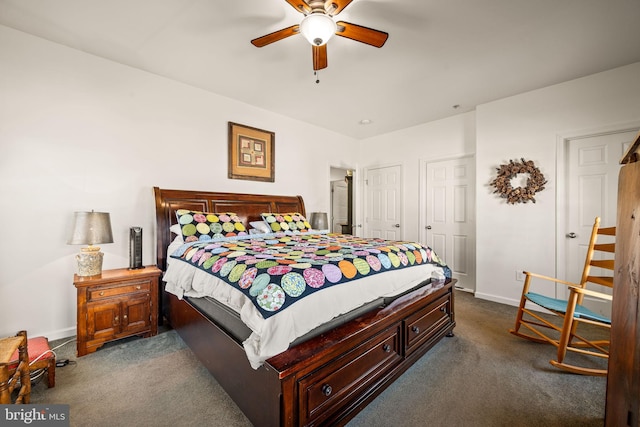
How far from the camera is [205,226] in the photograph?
2721mm

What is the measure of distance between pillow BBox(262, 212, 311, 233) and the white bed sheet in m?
1.30

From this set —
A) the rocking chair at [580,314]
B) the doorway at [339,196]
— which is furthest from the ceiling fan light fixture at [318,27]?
the doorway at [339,196]

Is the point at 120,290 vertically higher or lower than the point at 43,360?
higher

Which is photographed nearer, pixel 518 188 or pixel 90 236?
pixel 90 236

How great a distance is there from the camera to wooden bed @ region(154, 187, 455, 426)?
1224 mm

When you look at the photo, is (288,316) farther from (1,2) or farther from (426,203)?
(426,203)

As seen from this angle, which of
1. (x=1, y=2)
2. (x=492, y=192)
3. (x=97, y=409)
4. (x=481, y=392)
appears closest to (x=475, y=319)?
(x=481, y=392)

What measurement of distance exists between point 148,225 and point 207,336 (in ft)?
5.73

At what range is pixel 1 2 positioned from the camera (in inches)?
76.4

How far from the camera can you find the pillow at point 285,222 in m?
3.36

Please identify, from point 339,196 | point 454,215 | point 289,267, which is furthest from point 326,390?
point 339,196

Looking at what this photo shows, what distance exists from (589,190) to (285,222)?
3623 millimetres

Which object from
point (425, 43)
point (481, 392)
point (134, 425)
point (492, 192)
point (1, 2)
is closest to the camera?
point (134, 425)

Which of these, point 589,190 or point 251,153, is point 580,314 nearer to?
point 589,190
